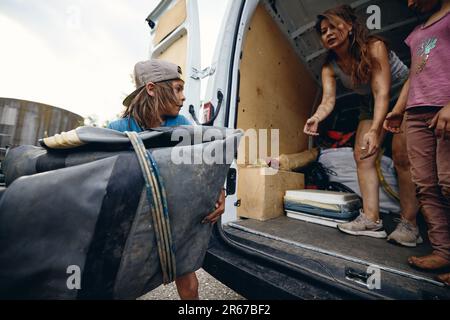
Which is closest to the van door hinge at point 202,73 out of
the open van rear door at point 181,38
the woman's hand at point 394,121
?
the open van rear door at point 181,38

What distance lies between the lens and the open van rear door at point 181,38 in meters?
1.70

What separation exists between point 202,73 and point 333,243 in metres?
1.66

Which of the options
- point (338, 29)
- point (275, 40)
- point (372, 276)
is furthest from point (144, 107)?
point (275, 40)

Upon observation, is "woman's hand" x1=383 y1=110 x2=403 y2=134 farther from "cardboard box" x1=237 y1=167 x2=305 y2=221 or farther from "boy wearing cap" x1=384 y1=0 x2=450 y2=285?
"cardboard box" x1=237 y1=167 x2=305 y2=221

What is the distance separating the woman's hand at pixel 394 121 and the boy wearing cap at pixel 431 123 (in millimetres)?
125

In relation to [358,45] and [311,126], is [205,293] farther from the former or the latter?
[358,45]

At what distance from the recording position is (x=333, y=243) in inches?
54.1

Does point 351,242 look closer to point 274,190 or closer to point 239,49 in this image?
point 274,190

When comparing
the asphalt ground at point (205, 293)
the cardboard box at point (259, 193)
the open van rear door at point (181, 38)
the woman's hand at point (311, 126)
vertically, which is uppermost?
the open van rear door at point (181, 38)

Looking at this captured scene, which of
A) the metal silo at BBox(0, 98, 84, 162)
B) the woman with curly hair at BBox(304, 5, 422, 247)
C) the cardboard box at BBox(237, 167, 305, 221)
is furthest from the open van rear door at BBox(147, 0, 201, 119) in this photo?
the metal silo at BBox(0, 98, 84, 162)

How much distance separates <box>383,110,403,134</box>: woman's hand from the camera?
1.38 meters

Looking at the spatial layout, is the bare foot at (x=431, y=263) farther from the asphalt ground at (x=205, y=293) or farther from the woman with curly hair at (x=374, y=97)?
the asphalt ground at (x=205, y=293)

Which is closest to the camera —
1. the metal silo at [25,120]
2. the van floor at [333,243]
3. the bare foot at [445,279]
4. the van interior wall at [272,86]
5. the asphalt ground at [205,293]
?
the bare foot at [445,279]

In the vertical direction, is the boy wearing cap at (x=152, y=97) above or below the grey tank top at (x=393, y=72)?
below
